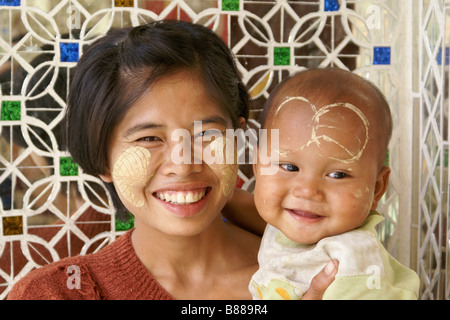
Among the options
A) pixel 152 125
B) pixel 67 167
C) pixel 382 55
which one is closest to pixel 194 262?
pixel 152 125

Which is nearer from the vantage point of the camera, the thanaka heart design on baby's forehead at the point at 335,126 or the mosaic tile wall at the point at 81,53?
the thanaka heart design on baby's forehead at the point at 335,126

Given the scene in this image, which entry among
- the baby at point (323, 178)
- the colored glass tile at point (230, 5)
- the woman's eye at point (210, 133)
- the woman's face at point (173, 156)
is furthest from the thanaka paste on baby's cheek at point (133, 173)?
the colored glass tile at point (230, 5)

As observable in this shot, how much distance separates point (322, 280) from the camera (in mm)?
962

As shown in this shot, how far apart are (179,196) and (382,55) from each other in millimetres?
1028

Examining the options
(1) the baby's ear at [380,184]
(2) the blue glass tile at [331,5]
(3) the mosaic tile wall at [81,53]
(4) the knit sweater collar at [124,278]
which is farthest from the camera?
(2) the blue glass tile at [331,5]

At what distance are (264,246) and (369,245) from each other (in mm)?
282

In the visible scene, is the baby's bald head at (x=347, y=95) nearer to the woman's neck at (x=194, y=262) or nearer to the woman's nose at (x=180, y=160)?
the woman's nose at (x=180, y=160)

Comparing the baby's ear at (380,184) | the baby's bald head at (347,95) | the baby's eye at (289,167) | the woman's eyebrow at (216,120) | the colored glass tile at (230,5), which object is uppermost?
the colored glass tile at (230,5)

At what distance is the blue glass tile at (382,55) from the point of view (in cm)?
179

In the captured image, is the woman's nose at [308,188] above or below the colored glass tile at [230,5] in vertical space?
below

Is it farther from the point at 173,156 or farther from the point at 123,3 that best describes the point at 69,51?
the point at 173,156

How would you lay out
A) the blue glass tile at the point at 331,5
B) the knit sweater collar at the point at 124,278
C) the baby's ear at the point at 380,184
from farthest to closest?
the blue glass tile at the point at 331,5, the knit sweater collar at the point at 124,278, the baby's ear at the point at 380,184

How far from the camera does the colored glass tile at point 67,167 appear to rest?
5.58 feet
